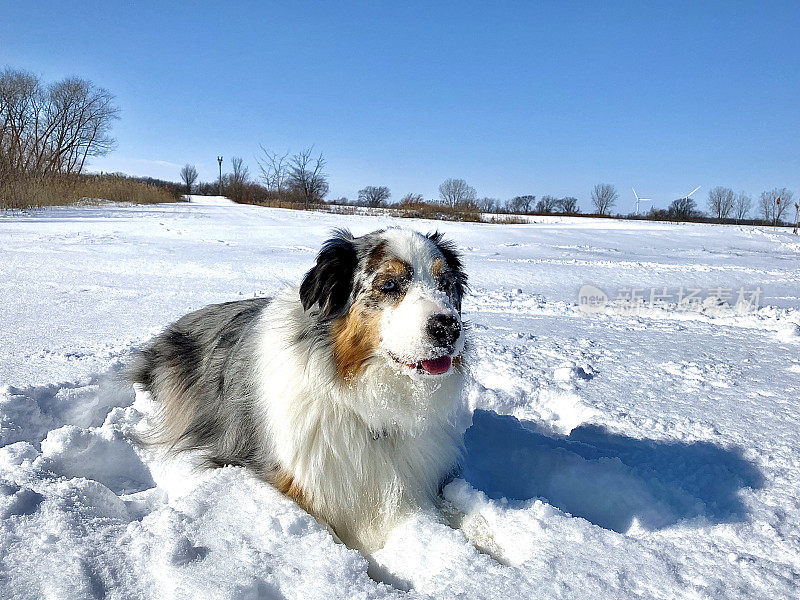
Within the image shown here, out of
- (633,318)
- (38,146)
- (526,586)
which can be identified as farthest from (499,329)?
(38,146)

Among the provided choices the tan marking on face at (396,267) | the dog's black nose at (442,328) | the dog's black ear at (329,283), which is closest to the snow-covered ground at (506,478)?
the dog's black nose at (442,328)

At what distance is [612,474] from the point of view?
2463 millimetres

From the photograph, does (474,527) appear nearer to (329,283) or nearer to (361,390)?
(361,390)

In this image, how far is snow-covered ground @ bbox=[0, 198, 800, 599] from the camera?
163 cm

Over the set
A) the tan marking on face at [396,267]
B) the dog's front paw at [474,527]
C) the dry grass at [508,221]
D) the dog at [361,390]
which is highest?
the dry grass at [508,221]

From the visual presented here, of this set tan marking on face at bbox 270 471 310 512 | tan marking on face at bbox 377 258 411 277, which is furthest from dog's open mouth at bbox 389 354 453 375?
tan marking on face at bbox 270 471 310 512

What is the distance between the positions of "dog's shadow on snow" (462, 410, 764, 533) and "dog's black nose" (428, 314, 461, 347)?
896mm

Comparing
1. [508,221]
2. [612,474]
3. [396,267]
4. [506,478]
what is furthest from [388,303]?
[508,221]

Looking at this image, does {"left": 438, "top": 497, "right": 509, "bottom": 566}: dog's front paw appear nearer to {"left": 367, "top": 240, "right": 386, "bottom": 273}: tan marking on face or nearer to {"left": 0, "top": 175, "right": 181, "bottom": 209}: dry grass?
{"left": 367, "top": 240, "right": 386, "bottom": 273}: tan marking on face

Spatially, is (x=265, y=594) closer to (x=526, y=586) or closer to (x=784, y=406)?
(x=526, y=586)

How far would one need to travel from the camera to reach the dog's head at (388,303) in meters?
2.05

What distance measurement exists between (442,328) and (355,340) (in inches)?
17.0

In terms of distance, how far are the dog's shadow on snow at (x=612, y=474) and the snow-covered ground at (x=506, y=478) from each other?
0.01 meters

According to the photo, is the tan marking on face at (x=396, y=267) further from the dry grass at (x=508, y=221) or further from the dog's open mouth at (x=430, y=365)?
the dry grass at (x=508, y=221)
